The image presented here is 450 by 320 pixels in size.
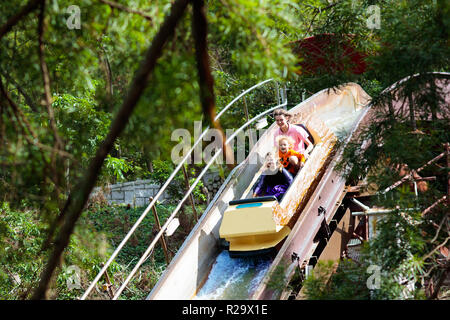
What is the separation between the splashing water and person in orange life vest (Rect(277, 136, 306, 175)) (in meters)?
1.30

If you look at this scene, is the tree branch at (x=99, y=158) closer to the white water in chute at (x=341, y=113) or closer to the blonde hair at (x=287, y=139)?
the blonde hair at (x=287, y=139)

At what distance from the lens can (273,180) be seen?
6566 millimetres

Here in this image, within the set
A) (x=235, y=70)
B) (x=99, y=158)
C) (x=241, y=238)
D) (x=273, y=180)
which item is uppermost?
(x=235, y=70)

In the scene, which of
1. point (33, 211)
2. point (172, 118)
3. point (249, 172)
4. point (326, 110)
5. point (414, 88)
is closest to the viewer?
point (172, 118)

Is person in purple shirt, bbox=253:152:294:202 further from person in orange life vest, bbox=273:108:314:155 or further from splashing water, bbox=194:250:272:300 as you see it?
splashing water, bbox=194:250:272:300

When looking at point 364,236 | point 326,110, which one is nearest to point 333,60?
point 364,236

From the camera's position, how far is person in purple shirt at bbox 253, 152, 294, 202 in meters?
6.46

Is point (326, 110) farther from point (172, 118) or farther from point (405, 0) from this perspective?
point (172, 118)

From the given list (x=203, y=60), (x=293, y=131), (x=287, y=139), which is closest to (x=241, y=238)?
(x=287, y=139)

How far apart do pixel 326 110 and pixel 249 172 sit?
257cm

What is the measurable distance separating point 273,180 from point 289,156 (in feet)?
1.22

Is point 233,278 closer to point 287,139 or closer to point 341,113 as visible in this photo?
point 287,139

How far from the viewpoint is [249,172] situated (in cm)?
716

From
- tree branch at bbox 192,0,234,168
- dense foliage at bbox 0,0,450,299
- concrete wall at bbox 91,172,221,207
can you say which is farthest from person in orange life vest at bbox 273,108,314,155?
concrete wall at bbox 91,172,221,207
